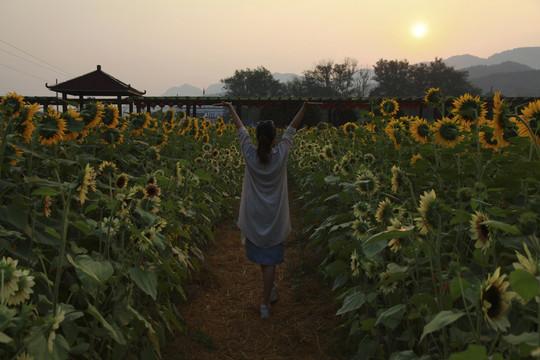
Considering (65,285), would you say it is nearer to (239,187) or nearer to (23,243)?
(23,243)

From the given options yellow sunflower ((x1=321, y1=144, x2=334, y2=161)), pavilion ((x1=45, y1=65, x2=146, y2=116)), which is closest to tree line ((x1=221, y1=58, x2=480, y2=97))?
pavilion ((x1=45, y1=65, x2=146, y2=116))

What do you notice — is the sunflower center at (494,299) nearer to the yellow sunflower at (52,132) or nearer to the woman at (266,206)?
the yellow sunflower at (52,132)

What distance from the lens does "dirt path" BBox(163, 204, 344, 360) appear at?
3314 mm

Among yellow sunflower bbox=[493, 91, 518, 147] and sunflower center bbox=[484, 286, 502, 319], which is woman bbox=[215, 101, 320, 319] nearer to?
yellow sunflower bbox=[493, 91, 518, 147]

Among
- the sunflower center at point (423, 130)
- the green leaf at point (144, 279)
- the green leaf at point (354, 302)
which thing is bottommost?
the green leaf at point (354, 302)

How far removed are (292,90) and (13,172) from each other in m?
86.9

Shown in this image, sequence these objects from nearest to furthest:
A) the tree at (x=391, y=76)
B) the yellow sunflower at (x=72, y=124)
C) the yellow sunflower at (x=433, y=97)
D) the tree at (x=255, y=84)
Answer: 1. the yellow sunflower at (x=72, y=124)
2. the yellow sunflower at (x=433, y=97)
3. the tree at (x=391, y=76)
4. the tree at (x=255, y=84)

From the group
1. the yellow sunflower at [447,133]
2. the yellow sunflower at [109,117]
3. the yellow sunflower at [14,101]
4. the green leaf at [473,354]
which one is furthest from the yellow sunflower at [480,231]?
the yellow sunflower at [109,117]

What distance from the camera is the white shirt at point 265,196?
3.97m

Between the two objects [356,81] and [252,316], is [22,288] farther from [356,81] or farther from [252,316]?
[356,81]

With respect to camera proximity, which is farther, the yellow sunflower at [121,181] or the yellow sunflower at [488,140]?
the yellow sunflower at [488,140]

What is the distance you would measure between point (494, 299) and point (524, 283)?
26cm

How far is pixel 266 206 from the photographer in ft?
13.2

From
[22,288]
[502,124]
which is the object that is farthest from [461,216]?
[22,288]
